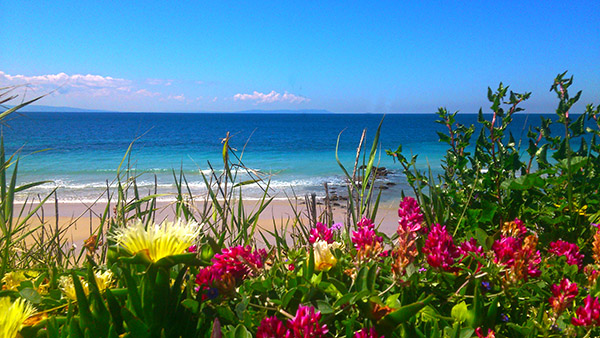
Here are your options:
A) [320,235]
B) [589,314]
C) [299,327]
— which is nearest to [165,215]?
[320,235]

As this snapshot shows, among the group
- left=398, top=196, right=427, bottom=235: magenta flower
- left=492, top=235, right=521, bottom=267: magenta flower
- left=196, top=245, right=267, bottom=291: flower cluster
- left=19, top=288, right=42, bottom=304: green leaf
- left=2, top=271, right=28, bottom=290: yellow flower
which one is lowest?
left=2, top=271, right=28, bottom=290: yellow flower

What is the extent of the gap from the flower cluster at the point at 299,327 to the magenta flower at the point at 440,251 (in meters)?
0.38

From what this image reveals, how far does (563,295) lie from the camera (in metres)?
1.01

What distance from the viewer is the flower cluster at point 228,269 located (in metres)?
0.99

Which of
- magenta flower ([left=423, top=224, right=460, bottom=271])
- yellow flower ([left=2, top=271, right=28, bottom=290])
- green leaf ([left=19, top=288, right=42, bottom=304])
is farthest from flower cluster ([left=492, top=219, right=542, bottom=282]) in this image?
yellow flower ([left=2, top=271, right=28, bottom=290])

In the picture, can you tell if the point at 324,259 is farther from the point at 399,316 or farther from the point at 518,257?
the point at 518,257

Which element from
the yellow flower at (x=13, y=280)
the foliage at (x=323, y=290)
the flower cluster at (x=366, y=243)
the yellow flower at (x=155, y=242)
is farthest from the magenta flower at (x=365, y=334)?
the yellow flower at (x=13, y=280)

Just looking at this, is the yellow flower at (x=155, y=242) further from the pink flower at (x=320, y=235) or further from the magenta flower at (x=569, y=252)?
the magenta flower at (x=569, y=252)

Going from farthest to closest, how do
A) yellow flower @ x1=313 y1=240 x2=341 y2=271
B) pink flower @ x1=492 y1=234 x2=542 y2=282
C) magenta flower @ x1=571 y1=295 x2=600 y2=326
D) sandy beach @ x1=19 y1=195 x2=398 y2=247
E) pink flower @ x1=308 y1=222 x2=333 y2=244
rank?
1. sandy beach @ x1=19 y1=195 x2=398 y2=247
2. pink flower @ x1=308 y1=222 x2=333 y2=244
3. yellow flower @ x1=313 y1=240 x2=341 y2=271
4. pink flower @ x1=492 y1=234 x2=542 y2=282
5. magenta flower @ x1=571 y1=295 x2=600 y2=326

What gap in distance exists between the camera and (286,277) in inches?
47.1

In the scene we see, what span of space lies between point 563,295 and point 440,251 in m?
0.28

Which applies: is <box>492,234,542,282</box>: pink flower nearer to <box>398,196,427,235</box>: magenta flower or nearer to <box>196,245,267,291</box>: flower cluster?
<box>398,196,427,235</box>: magenta flower

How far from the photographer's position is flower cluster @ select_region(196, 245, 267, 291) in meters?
0.99

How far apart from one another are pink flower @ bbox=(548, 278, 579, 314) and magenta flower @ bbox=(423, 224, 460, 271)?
0.23 meters
